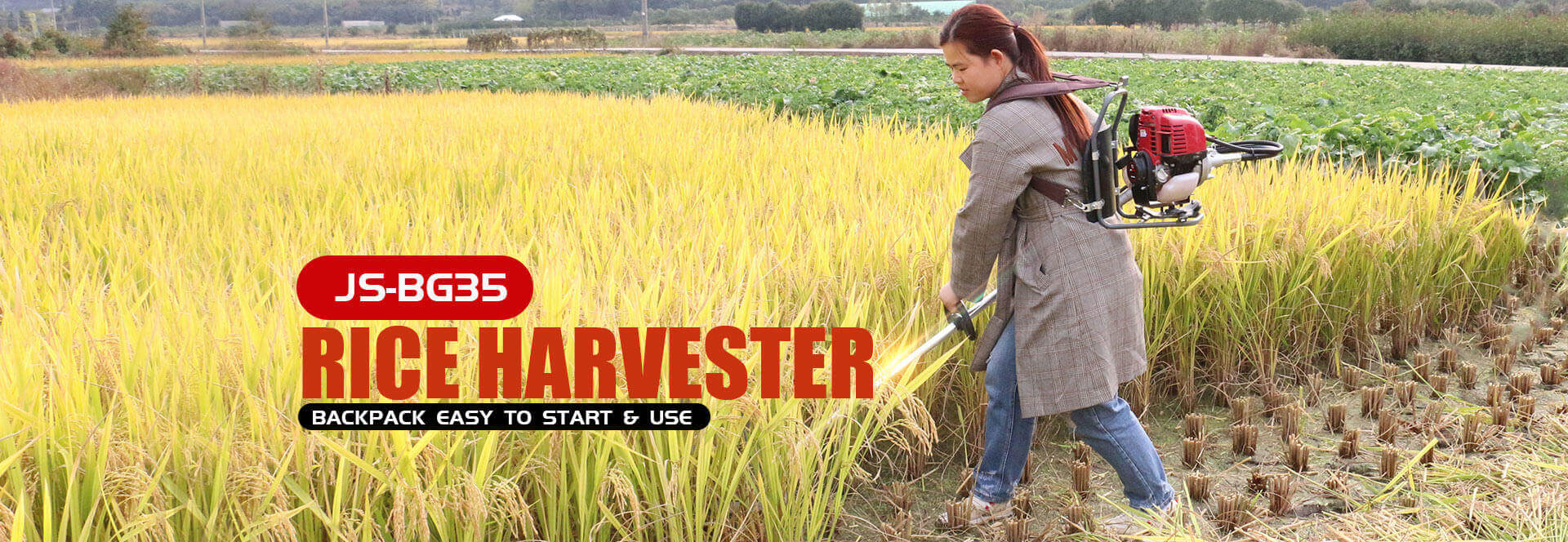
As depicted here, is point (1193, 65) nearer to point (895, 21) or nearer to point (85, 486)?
point (85, 486)

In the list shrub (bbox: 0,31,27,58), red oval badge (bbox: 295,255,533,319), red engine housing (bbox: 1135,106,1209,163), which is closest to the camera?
red engine housing (bbox: 1135,106,1209,163)

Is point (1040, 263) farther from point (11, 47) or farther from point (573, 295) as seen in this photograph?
point (11, 47)

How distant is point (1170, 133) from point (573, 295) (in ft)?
3.87

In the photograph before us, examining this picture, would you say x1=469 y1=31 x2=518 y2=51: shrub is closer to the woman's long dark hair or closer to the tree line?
the tree line

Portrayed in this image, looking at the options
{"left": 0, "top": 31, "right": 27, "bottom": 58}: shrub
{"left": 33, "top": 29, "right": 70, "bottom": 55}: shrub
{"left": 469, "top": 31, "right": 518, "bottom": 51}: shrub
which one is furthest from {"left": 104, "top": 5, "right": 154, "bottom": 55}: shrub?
{"left": 469, "top": 31, "right": 518, "bottom": 51}: shrub

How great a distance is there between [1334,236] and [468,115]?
18.5ft

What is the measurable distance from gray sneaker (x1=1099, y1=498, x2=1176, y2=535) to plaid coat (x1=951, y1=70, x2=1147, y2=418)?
319 mm

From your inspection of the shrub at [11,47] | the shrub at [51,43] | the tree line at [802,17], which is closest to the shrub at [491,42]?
the shrub at [51,43]

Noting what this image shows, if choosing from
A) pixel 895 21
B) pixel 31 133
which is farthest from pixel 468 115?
pixel 895 21

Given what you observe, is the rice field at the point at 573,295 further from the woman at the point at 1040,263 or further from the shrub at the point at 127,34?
the shrub at the point at 127,34

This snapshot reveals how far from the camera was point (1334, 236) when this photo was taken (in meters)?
3.24

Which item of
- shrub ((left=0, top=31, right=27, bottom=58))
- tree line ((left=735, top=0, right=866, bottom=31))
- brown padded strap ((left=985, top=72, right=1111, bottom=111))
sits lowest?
brown padded strap ((left=985, top=72, right=1111, bottom=111))

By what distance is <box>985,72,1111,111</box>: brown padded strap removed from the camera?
1.86 meters

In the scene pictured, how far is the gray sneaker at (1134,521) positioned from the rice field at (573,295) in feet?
1.47
